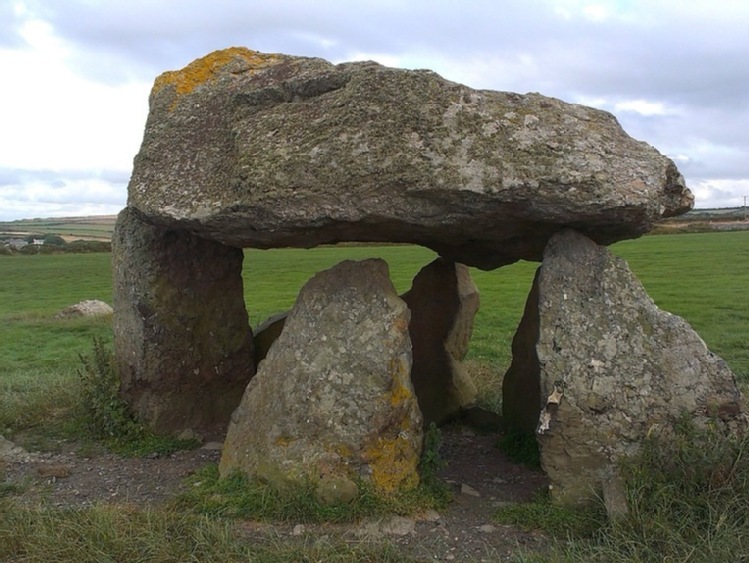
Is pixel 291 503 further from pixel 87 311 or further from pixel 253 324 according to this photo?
pixel 87 311

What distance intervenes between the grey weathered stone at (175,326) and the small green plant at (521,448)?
2.86 meters

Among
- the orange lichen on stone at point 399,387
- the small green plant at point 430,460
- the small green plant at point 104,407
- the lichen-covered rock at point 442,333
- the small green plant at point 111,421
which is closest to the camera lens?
the orange lichen on stone at point 399,387

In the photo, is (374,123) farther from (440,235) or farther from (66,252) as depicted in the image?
(66,252)

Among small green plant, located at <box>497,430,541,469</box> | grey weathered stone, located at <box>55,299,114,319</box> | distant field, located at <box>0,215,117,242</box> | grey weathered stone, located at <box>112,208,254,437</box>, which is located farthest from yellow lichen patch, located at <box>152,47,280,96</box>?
distant field, located at <box>0,215,117,242</box>

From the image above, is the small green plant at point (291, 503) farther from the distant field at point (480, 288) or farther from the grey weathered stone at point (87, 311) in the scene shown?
the grey weathered stone at point (87, 311)

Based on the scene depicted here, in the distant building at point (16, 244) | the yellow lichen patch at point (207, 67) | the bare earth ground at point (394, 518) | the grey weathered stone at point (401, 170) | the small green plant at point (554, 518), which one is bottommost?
the bare earth ground at point (394, 518)

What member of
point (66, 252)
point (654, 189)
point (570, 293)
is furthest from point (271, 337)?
point (66, 252)

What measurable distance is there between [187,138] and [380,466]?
132 inches

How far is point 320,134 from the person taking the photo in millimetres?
5785

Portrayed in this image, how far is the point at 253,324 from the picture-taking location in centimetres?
1564

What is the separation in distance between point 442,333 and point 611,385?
339 cm

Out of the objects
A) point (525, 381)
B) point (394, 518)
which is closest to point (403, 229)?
point (394, 518)

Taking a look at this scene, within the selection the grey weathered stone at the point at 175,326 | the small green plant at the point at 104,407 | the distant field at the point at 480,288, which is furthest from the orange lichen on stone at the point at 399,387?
the distant field at the point at 480,288

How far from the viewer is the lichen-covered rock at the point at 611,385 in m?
5.18
